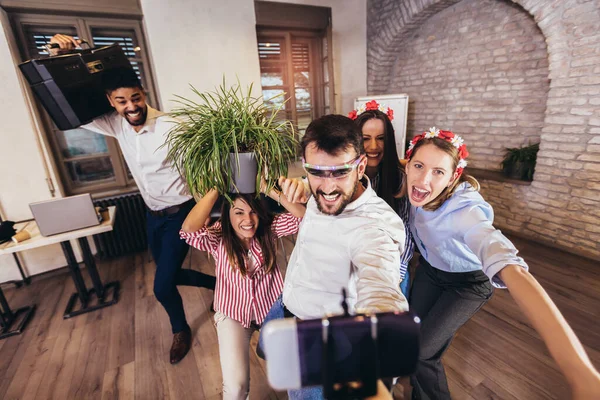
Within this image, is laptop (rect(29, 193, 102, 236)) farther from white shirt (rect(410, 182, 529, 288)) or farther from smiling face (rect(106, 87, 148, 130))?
white shirt (rect(410, 182, 529, 288))

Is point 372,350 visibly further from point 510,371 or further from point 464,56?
point 464,56

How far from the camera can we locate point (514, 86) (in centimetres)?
355

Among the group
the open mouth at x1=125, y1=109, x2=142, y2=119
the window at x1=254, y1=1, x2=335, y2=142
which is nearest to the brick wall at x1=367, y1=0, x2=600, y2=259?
the window at x1=254, y1=1, x2=335, y2=142

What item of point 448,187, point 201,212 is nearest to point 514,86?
point 448,187

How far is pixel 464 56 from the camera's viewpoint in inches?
155

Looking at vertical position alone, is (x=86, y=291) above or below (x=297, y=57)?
below

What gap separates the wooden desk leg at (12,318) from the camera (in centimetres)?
245

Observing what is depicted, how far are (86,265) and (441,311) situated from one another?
302 cm

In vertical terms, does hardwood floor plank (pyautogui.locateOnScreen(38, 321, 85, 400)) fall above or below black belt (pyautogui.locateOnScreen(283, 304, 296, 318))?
below

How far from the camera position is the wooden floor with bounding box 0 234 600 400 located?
178 centimetres

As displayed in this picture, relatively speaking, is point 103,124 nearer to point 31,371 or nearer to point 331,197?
point 31,371

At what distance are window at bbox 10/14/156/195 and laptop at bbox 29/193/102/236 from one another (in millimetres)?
1393

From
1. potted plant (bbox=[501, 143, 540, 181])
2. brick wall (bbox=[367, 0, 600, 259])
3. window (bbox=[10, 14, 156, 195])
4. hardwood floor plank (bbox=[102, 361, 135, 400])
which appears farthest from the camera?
potted plant (bbox=[501, 143, 540, 181])

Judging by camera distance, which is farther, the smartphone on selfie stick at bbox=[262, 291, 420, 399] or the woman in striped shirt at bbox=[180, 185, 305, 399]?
the woman in striped shirt at bbox=[180, 185, 305, 399]
